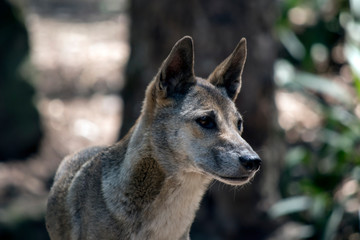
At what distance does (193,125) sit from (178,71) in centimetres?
46

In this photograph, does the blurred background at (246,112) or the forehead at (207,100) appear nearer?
the forehead at (207,100)

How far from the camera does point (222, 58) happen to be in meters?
8.29

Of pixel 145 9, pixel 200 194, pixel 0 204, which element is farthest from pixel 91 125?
pixel 200 194

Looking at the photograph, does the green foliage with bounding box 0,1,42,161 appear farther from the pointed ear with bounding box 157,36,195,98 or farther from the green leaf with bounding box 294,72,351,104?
the pointed ear with bounding box 157,36,195,98

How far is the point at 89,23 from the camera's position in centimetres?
1582

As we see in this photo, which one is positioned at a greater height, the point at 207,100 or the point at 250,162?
the point at 207,100

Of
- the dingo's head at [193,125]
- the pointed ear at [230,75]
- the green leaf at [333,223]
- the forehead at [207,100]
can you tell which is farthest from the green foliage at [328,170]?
the dingo's head at [193,125]

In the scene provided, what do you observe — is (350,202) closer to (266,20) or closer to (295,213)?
(295,213)

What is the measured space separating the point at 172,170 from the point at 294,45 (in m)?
8.03

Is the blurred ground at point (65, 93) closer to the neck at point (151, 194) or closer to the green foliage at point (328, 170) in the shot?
the green foliage at point (328, 170)

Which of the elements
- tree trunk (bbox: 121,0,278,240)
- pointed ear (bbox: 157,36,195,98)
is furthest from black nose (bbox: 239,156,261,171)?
tree trunk (bbox: 121,0,278,240)

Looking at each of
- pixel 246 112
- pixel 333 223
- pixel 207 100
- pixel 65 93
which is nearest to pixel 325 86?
pixel 246 112

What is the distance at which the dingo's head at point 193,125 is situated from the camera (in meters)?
4.30

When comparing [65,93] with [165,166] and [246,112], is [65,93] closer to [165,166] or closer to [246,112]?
[246,112]
